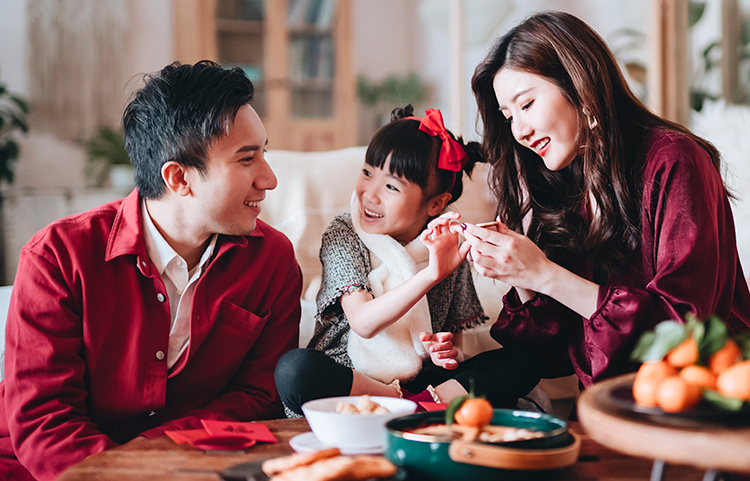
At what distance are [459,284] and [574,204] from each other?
37cm

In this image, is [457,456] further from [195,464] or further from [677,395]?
[195,464]

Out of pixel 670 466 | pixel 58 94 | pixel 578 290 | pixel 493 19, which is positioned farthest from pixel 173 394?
pixel 493 19

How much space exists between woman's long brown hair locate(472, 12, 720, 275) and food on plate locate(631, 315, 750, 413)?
649mm

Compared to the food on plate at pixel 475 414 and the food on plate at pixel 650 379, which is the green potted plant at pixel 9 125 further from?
the food on plate at pixel 650 379

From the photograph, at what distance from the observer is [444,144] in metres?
1.58

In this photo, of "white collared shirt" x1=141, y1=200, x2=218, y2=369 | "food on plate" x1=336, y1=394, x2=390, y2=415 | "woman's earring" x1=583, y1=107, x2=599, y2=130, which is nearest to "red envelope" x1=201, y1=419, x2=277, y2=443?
"food on plate" x1=336, y1=394, x2=390, y2=415

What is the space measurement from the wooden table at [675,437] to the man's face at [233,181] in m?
0.89

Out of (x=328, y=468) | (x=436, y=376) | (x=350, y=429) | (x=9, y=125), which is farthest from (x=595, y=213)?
(x=9, y=125)

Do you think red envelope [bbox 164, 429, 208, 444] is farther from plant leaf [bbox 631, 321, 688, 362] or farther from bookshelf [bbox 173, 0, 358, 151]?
bookshelf [bbox 173, 0, 358, 151]

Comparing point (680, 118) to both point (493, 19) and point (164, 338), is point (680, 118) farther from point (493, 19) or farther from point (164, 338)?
point (164, 338)

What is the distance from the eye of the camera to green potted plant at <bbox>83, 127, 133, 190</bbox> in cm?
349

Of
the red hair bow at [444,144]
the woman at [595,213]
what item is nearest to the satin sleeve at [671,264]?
the woman at [595,213]

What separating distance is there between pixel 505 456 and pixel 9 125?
3437mm

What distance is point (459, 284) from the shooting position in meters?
1.68
